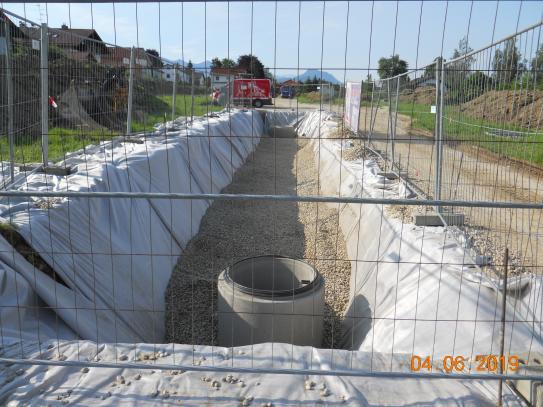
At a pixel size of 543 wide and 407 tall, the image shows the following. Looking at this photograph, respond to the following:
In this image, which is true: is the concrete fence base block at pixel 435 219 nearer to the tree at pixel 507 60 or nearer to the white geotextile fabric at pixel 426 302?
the white geotextile fabric at pixel 426 302

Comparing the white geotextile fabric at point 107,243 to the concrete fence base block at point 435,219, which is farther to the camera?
the concrete fence base block at point 435,219

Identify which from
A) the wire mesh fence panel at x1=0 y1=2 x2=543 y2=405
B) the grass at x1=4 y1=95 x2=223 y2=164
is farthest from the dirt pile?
the grass at x1=4 y1=95 x2=223 y2=164

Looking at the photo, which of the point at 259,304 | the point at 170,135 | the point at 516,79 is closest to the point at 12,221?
the point at 259,304

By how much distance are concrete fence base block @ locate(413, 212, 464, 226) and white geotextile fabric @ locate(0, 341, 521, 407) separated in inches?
104

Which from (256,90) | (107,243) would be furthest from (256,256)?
(256,90)

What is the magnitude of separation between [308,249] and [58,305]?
12.7 feet

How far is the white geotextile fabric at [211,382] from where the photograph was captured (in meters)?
2.80

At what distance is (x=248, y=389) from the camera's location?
2.90m

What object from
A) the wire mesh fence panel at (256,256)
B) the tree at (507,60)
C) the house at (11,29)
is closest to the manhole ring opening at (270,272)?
the wire mesh fence panel at (256,256)

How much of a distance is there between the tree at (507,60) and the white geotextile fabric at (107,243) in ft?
7.46

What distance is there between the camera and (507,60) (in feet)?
13.2

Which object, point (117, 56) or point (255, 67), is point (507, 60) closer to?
point (255, 67)

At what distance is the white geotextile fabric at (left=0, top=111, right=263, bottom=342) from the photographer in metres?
3.93

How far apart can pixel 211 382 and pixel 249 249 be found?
3945mm
